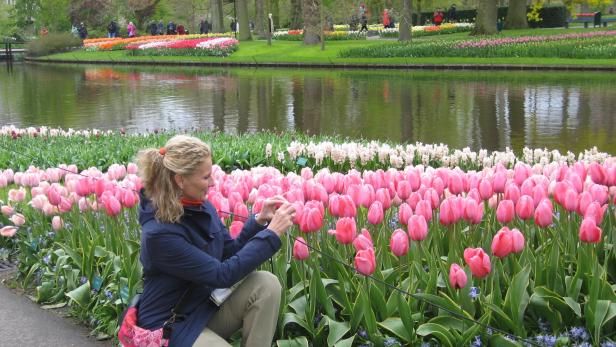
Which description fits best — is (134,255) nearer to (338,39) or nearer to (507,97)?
(507,97)

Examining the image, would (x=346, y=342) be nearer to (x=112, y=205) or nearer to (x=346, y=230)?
(x=346, y=230)

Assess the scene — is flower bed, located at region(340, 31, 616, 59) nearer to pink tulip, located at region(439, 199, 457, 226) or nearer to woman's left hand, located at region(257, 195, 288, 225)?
pink tulip, located at region(439, 199, 457, 226)

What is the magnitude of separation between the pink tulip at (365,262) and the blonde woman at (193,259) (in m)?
0.34

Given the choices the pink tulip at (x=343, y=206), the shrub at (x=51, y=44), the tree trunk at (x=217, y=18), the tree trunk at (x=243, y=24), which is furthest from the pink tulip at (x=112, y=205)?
the shrub at (x=51, y=44)

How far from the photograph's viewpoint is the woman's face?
9.75ft

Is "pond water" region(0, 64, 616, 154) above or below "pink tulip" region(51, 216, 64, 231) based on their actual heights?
below

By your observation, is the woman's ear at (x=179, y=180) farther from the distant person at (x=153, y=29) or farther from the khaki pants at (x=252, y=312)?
the distant person at (x=153, y=29)

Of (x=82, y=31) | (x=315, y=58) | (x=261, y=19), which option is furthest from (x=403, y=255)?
(x=82, y=31)

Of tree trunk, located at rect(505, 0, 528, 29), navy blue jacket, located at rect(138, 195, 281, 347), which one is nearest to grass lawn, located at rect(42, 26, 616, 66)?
tree trunk, located at rect(505, 0, 528, 29)

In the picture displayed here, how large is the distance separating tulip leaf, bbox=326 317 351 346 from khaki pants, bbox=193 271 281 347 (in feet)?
0.98

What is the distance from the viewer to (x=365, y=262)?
3.21m

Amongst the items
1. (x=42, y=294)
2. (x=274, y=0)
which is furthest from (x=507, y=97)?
(x=274, y=0)

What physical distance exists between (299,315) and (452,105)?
14.5 meters

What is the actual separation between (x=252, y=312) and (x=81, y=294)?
152 centimetres
